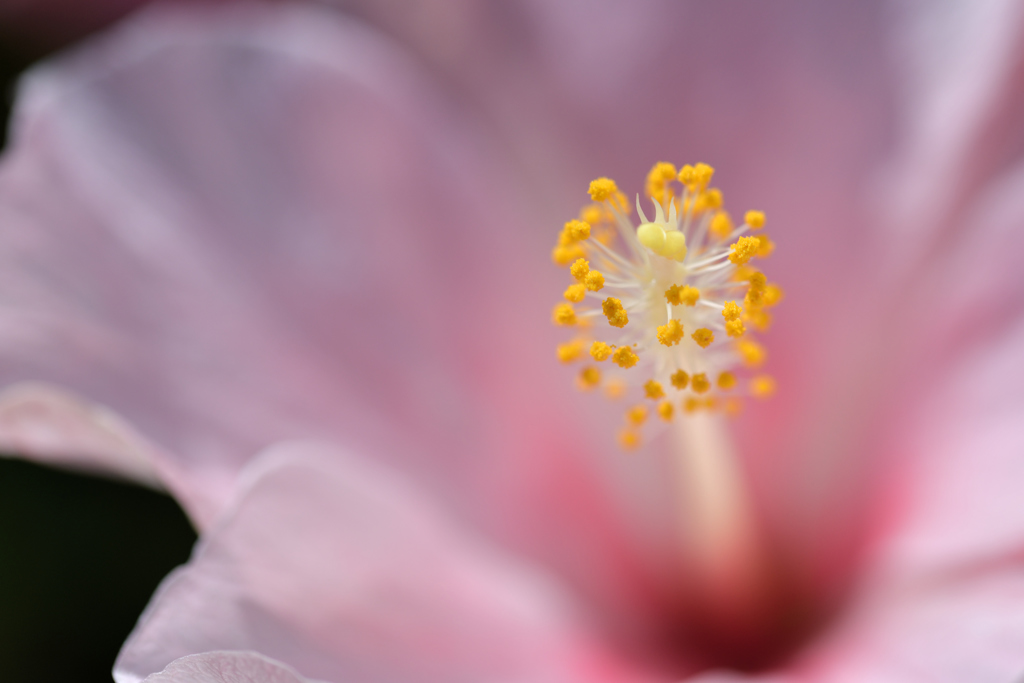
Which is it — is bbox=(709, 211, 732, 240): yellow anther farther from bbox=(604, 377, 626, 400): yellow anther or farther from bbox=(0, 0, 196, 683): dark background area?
bbox=(0, 0, 196, 683): dark background area

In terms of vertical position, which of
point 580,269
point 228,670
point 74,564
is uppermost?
point 580,269

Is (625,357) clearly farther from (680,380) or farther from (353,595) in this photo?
(353,595)

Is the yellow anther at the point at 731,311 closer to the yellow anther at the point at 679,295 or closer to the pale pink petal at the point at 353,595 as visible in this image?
the yellow anther at the point at 679,295

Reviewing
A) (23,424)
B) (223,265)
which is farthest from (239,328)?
(23,424)

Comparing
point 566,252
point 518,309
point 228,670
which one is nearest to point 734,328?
point 566,252

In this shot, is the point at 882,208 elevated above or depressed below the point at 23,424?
above

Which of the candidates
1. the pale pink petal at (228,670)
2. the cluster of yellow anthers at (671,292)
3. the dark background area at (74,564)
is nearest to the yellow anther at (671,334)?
the cluster of yellow anthers at (671,292)

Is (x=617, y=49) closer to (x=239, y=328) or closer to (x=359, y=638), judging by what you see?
(x=239, y=328)
